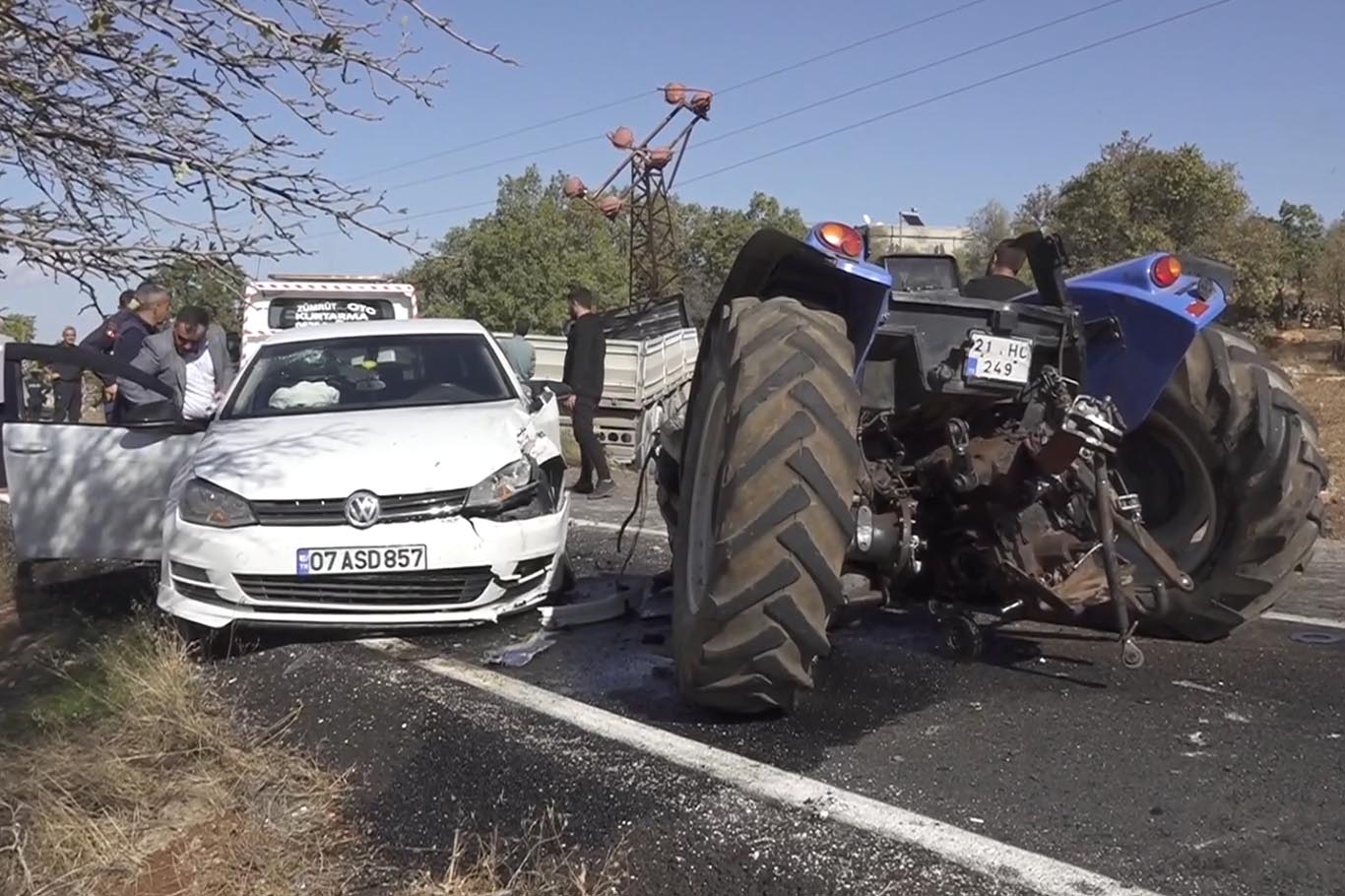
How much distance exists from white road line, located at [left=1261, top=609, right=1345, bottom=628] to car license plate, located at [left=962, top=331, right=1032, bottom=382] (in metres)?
2.26

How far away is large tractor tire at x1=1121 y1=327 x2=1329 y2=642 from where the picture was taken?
5004 millimetres

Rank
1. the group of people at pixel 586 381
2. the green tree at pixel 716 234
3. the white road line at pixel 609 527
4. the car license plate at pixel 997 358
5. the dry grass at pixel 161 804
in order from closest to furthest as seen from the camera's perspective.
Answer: the dry grass at pixel 161 804, the car license plate at pixel 997 358, the white road line at pixel 609 527, the group of people at pixel 586 381, the green tree at pixel 716 234

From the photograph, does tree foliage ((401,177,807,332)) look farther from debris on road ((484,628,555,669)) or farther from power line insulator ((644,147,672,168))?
debris on road ((484,628,555,669))

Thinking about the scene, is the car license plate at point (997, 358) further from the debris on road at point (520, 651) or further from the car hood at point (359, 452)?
the car hood at point (359, 452)

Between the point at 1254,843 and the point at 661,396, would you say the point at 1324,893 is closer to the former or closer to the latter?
the point at 1254,843

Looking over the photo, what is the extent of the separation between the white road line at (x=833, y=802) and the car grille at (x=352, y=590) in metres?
0.88

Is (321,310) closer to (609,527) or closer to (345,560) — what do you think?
(609,527)

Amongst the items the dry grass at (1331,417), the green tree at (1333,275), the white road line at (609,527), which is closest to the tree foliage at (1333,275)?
the green tree at (1333,275)

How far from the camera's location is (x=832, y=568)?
4082mm

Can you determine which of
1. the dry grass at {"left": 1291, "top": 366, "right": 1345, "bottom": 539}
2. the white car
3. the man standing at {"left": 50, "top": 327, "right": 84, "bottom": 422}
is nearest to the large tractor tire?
the dry grass at {"left": 1291, "top": 366, "right": 1345, "bottom": 539}

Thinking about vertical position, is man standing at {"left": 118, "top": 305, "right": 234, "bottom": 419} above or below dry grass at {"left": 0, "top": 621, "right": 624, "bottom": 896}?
above

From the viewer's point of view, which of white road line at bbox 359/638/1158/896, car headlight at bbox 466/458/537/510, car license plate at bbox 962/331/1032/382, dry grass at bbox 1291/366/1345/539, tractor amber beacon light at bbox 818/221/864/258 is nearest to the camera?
white road line at bbox 359/638/1158/896

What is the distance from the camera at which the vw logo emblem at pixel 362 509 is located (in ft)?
19.6

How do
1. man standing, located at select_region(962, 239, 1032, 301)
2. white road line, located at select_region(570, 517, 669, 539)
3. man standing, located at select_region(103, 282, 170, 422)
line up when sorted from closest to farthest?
man standing, located at select_region(962, 239, 1032, 301) → man standing, located at select_region(103, 282, 170, 422) → white road line, located at select_region(570, 517, 669, 539)
